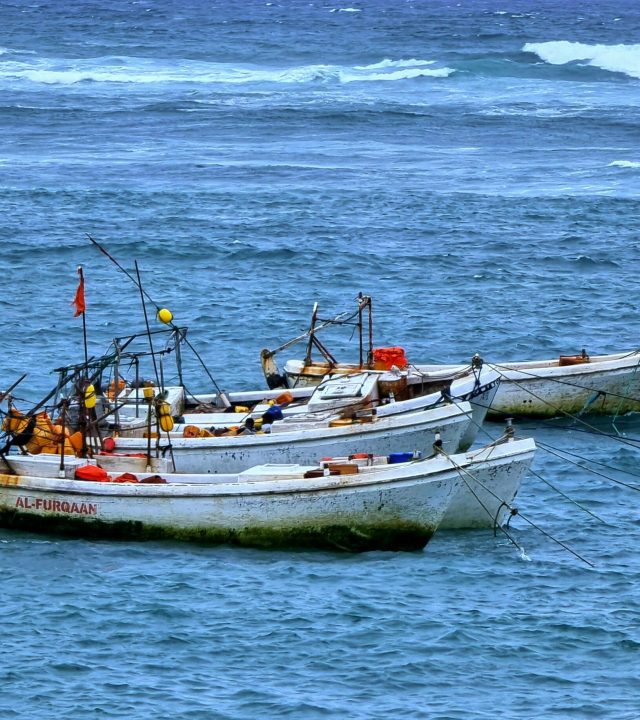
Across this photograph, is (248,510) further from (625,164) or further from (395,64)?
(395,64)

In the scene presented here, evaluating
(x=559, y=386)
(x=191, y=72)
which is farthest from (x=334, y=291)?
(x=191, y=72)

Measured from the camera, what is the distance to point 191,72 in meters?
94.2

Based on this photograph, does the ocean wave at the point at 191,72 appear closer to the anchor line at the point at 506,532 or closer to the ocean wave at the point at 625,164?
the ocean wave at the point at 625,164

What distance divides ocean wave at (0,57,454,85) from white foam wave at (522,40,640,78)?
8.77m

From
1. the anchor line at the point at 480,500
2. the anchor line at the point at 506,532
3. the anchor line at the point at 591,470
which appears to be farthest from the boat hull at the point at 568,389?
the anchor line at the point at 480,500

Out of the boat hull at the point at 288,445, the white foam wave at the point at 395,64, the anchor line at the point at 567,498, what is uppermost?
the white foam wave at the point at 395,64

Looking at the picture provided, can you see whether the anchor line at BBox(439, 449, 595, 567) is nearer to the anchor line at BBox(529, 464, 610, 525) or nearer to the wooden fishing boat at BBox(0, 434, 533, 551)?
the wooden fishing boat at BBox(0, 434, 533, 551)

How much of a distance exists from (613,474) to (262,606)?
9.18 metres

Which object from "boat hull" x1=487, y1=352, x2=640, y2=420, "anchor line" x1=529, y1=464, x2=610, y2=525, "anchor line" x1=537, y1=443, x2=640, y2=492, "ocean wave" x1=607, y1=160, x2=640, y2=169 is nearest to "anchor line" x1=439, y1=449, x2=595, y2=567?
"anchor line" x1=529, y1=464, x2=610, y2=525

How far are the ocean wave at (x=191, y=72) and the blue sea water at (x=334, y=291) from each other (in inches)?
17.1

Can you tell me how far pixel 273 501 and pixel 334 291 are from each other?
19594 mm

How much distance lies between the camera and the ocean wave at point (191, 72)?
295ft

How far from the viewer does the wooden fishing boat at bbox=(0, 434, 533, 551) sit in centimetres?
2488

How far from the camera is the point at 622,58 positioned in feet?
335
